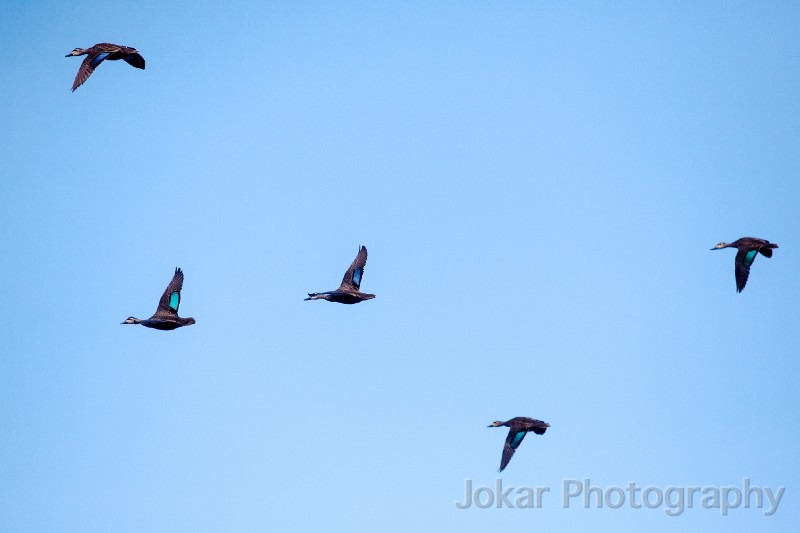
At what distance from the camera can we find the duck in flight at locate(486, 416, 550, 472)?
52469 millimetres

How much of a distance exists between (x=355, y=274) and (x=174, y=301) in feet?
21.1

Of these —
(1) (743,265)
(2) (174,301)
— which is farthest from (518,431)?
(2) (174,301)

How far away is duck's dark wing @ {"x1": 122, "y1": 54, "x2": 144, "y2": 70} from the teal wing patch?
790 cm

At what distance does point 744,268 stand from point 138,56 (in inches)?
886

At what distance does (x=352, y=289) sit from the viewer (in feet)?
174

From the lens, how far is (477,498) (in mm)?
52000

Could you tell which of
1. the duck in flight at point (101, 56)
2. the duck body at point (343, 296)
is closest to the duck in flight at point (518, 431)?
the duck body at point (343, 296)

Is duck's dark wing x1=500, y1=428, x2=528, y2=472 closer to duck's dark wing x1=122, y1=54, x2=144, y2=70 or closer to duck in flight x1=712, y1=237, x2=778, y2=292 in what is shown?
duck in flight x1=712, y1=237, x2=778, y2=292

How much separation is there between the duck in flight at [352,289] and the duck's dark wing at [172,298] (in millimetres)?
4538

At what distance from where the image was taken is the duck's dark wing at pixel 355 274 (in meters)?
53.2

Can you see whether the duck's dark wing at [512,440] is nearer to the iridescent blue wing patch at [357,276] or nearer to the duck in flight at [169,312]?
the iridescent blue wing patch at [357,276]

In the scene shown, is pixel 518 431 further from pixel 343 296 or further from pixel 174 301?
pixel 174 301

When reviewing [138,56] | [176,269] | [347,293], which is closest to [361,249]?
[347,293]

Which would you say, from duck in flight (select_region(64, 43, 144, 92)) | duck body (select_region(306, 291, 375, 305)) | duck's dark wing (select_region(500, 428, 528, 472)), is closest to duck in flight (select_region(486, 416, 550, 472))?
duck's dark wing (select_region(500, 428, 528, 472))
